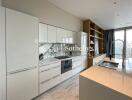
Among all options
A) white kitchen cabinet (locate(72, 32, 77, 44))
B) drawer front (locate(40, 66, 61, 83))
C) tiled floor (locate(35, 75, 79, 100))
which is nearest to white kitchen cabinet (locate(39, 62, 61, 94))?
drawer front (locate(40, 66, 61, 83))

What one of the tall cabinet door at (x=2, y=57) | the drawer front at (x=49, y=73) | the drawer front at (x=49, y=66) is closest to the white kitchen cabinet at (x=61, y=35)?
the drawer front at (x=49, y=66)

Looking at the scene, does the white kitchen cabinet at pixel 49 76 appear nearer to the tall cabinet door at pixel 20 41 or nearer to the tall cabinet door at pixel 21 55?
the tall cabinet door at pixel 21 55

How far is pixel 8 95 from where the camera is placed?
72.0 inches

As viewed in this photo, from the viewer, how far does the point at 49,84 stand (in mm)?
2869

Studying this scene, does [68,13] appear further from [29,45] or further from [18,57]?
[18,57]

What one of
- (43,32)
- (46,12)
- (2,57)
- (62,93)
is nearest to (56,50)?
(43,32)

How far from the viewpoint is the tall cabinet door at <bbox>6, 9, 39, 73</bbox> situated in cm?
181

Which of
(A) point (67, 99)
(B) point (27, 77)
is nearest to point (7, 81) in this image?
(B) point (27, 77)

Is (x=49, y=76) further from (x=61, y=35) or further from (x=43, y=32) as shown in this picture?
(x=61, y=35)

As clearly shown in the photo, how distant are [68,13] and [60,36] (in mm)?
1332

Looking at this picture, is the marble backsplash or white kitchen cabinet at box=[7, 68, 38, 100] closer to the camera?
white kitchen cabinet at box=[7, 68, 38, 100]

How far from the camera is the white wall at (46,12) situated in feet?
7.97

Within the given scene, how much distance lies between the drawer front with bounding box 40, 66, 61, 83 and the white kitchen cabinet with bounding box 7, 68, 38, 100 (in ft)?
0.78

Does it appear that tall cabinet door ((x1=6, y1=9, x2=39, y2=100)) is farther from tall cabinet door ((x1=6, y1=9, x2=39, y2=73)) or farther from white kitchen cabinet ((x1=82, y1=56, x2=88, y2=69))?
white kitchen cabinet ((x1=82, y1=56, x2=88, y2=69))
